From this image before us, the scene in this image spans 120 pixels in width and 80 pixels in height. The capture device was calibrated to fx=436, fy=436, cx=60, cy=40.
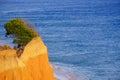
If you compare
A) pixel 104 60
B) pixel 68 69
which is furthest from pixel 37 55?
pixel 104 60

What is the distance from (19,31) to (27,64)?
298cm


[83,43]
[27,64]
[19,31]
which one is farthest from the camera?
[83,43]

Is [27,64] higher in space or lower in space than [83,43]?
higher

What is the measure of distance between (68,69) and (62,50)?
1173 cm

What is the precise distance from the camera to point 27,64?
24.0m

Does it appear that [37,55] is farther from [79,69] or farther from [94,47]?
[94,47]

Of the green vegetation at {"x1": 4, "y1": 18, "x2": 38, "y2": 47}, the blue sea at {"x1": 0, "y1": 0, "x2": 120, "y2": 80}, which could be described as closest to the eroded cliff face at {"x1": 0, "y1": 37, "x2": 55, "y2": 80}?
the green vegetation at {"x1": 4, "y1": 18, "x2": 38, "y2": 47}

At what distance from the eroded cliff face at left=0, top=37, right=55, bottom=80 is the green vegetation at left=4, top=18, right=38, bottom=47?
877 mm

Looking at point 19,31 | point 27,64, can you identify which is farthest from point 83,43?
point 27,64

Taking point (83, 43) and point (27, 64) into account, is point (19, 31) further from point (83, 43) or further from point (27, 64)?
point (83, 43)

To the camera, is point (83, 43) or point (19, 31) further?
point (83, 43)

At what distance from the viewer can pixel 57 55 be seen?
174 ft

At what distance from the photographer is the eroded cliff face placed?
21.9 m

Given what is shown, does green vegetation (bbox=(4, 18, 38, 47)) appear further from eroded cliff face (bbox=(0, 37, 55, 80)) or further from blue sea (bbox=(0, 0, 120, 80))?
blue sea (bbox=(0, 0, 120, 80))
